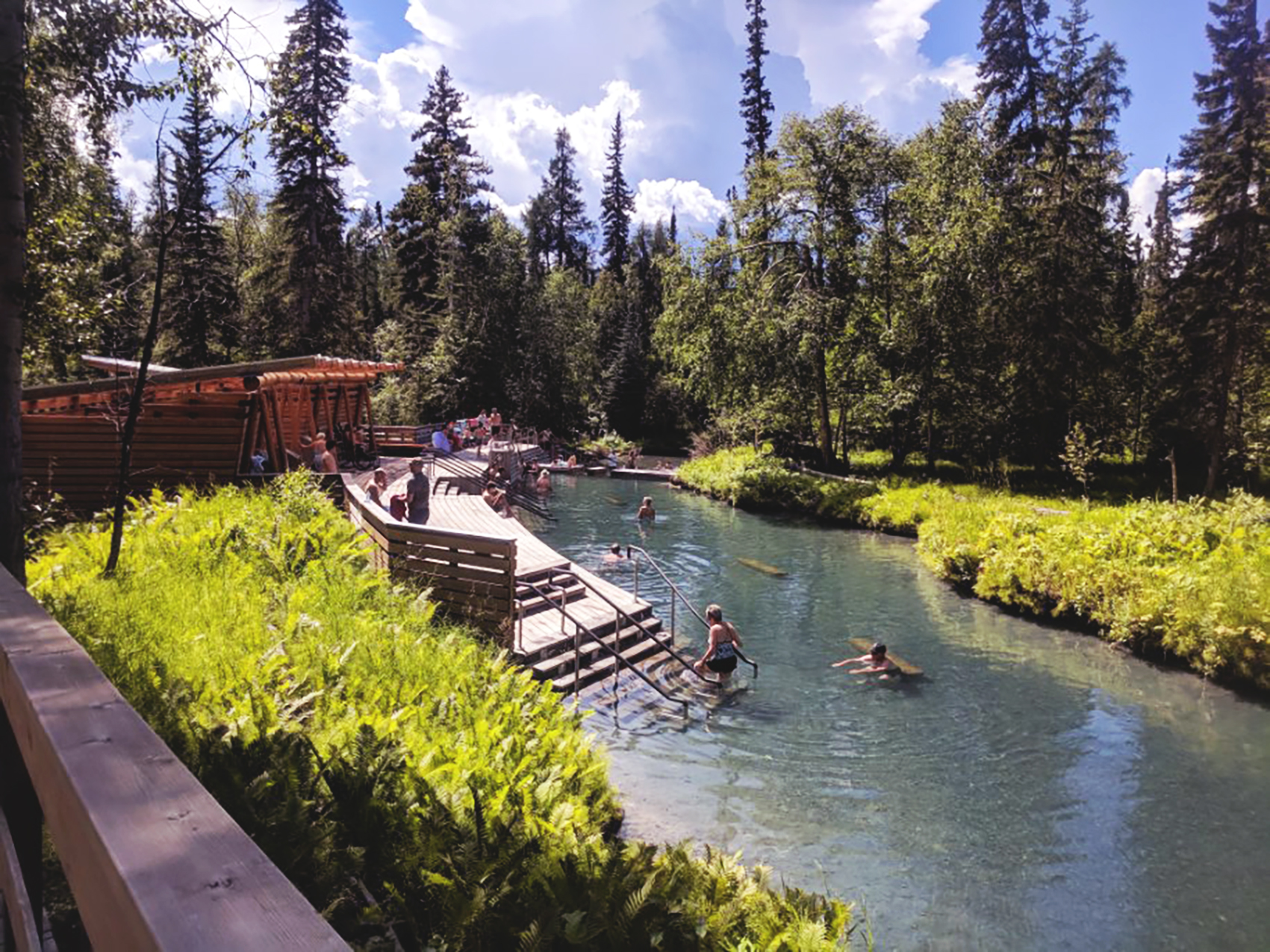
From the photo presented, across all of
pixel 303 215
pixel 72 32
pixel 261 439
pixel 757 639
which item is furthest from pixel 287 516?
pixel 303 215

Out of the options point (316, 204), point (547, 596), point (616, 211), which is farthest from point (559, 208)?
point (547, 596)

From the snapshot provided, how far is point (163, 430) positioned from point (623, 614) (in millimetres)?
11341

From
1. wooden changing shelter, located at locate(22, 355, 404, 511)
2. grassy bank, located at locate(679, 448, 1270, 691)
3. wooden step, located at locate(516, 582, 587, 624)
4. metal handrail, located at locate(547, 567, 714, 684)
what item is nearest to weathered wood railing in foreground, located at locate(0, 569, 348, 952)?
metal handrail, located at locate(547, 567, 714, 684)

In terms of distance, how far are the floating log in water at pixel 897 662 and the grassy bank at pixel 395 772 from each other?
7283mm

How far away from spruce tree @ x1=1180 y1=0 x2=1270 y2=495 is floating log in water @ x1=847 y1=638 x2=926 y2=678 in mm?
18749

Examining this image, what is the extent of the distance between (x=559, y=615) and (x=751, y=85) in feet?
154

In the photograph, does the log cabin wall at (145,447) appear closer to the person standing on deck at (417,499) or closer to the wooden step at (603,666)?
the person standing on deck at (417,499)

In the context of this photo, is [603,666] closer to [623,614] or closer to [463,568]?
[623,614]

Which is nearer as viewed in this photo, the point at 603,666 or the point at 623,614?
the point at 603,666

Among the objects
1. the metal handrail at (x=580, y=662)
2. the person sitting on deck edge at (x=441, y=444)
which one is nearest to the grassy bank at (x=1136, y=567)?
the metal handrail at (x=580, y=662)

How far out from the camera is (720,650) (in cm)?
1287

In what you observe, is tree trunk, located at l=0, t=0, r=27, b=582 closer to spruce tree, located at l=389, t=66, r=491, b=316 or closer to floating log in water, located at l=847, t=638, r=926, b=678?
floating log in water, located at l=847, t=638, r=926, b=678

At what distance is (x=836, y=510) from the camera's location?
28938 mm

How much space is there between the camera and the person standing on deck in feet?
53.7
